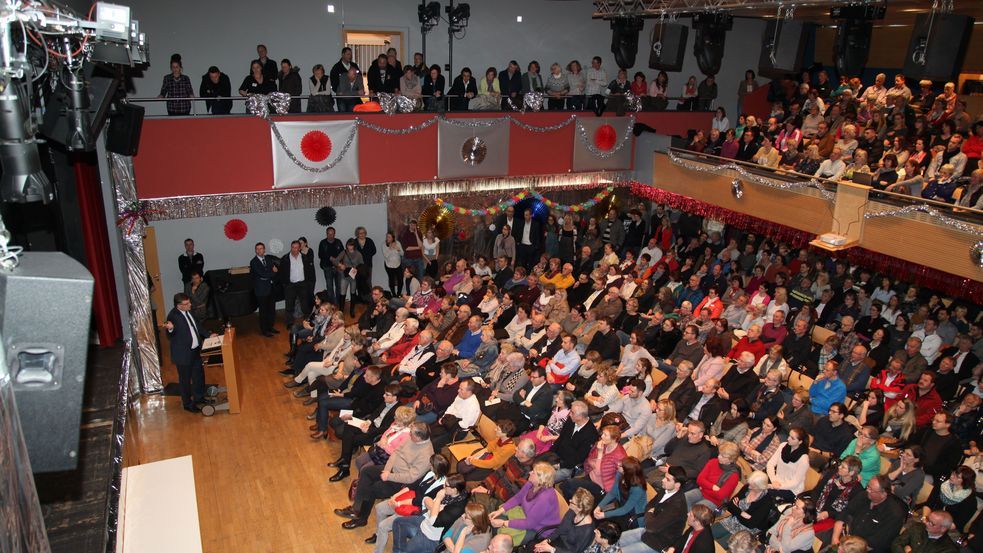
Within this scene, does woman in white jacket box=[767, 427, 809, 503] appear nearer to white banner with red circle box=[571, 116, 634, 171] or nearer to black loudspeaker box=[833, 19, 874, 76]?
black loudspeaker box=[833, 19, 874, 76]

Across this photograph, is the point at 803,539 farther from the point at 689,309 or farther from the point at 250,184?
the point at 250,184

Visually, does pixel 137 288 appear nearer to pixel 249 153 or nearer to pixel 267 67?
pixel 249 153

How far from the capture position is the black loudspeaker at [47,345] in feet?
6.43

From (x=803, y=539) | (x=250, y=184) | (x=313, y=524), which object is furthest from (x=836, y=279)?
(x=250, y=184)

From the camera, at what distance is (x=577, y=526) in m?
5.48

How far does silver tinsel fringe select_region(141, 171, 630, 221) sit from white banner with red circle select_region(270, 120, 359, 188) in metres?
0.19

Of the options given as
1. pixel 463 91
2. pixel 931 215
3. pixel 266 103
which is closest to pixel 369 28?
pixel 463 91

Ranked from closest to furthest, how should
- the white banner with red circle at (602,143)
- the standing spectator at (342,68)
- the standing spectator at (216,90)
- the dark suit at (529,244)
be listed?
the standing spectator at (216,90), the standing spectator at (342,68), the white banner with red circle at (602,143), the dark suit at (529,244)

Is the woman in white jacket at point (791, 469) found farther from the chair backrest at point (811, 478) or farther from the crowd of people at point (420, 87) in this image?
the crowd of people at point (420, 87)

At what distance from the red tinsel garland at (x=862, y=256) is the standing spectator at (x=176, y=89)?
8.19 metres

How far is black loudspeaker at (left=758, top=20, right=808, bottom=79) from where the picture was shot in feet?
28.6

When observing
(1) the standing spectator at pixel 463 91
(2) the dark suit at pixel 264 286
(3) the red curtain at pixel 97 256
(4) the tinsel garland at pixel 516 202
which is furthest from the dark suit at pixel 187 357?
(1) the standing spectator at pixel 463 91

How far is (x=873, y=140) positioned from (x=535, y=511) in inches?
327

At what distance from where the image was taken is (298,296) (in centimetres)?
1163
